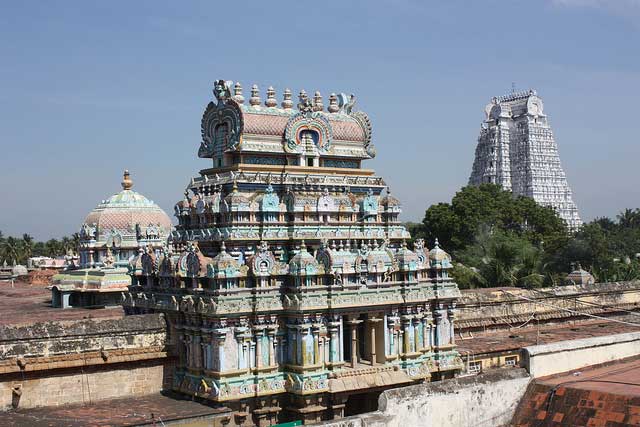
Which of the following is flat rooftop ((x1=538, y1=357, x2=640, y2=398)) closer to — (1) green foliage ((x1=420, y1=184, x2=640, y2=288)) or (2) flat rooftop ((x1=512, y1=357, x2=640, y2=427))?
(2) flat rooftop ((x1=512, y1=357, x2=640, y2=427))

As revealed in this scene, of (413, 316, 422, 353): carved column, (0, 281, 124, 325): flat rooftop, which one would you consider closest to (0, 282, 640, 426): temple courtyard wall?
(0, 281, 124, 325): flat rooftop

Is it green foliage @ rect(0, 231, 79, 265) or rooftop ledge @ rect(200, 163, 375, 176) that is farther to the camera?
green foliage @ rect(0, 231, 79, 265)

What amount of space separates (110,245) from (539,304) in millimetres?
18919

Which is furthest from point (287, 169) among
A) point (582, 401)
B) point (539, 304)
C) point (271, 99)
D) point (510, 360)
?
point (539, 304)

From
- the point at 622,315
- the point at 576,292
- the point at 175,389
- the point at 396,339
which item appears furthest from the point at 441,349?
the point at 622,315

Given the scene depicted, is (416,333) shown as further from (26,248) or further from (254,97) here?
(26,248)

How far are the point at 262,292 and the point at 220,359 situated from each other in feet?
6.20

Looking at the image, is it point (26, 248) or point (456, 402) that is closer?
point (456, 402)

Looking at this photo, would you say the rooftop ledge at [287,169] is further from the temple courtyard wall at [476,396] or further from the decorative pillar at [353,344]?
the temple courtyard wall at [476,396]

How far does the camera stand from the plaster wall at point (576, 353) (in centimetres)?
1700

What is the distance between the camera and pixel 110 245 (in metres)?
36.2

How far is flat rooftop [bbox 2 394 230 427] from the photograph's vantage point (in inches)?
653

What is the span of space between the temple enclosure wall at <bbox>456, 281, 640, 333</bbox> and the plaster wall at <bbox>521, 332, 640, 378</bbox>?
8782 mm

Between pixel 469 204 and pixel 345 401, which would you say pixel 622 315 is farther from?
pixel 469 204
